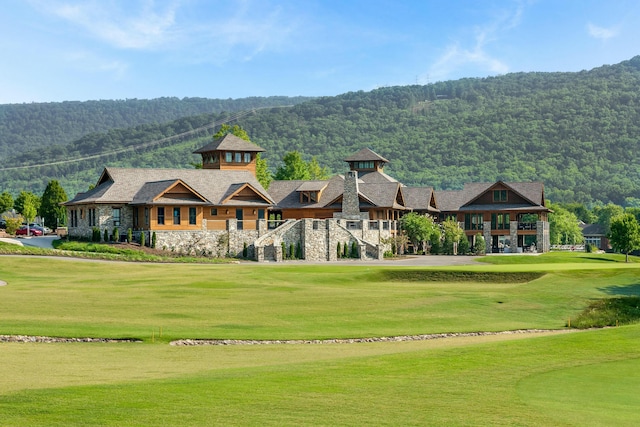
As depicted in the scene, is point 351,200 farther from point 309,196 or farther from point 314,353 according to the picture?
point 314,353

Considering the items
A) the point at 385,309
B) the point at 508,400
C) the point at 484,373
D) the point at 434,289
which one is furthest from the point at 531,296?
the point at 508,400

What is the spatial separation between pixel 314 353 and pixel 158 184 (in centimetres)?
5048

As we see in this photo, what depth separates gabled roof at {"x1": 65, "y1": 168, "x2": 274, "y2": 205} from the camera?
72750 millimetres

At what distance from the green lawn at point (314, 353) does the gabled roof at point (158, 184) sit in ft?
70.2

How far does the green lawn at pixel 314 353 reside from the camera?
605 inches

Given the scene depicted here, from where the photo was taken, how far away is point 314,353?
2577 cm

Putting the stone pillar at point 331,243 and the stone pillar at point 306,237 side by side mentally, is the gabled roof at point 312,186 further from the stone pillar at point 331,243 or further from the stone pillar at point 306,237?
the stone pillar at point 306,237

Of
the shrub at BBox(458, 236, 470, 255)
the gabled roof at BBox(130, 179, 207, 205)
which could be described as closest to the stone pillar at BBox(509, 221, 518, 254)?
the shrub at BBox(458, 236, 470, 255)

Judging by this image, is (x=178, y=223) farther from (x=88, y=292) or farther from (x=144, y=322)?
(x=144, y=322)

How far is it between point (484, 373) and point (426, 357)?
2759mm

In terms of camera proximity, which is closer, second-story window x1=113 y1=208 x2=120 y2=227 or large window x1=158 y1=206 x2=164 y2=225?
large window x1=158 y1=206 x2=164 y2=225

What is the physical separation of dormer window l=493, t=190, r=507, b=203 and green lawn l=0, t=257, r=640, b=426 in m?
50.2

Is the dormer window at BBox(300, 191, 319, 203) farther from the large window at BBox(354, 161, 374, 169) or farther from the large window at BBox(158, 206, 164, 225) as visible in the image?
the large window at BBox(158, 206, 164, 225)

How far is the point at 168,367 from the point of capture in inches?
860
